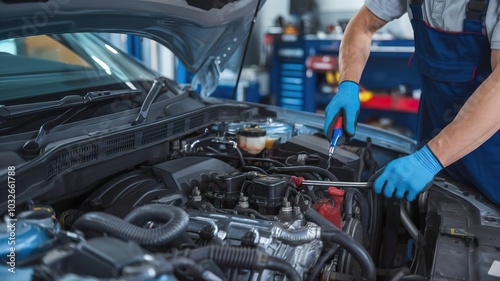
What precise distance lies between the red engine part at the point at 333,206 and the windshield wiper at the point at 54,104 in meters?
0.70

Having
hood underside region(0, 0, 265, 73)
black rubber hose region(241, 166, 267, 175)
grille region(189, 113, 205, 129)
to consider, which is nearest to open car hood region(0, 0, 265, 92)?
hood underside region(0, 0, 265, 73)

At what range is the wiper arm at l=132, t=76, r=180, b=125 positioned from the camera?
1535 mm

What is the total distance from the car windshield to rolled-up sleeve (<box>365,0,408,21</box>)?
2.85 ft

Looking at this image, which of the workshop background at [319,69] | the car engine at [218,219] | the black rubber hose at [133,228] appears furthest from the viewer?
the workshop background at [319,69]

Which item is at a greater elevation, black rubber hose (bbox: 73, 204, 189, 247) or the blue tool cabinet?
the blue tool cabinet

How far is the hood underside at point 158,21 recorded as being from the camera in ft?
4.00

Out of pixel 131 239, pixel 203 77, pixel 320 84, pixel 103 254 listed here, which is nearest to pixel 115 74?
pixel 203 77

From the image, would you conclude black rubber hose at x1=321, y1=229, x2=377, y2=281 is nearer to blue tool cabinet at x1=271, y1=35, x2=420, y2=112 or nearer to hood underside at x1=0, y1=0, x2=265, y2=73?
hood underside at x1=0, y1=0, x2=265, y2=73

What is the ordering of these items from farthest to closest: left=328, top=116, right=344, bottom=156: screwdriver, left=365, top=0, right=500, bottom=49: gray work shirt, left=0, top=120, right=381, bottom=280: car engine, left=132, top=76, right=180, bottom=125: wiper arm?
left=328, top=116, right=344, bottom=156: screwdriver
left=132, top=76, right=180, bottom=125: wiper arm
left=365, top=0, right=500, bottom=49: gray work shirt
left=0, top=120, right=381, bottom=280: car engine

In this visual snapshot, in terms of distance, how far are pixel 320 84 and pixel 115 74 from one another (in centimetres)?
322

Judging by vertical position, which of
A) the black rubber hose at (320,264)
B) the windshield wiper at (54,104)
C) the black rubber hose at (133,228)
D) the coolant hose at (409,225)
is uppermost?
the windshield wiper at (54,104)

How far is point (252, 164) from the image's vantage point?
165 cm

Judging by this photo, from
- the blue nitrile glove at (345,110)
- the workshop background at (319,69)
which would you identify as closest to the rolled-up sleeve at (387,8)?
the blue nitrile glove at (345,110)

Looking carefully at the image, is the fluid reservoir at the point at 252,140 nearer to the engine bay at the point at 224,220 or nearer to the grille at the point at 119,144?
the engine bay at the point at 224,220
